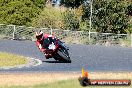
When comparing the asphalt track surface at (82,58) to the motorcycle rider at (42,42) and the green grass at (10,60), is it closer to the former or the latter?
the motorcycle rider at (42,42)

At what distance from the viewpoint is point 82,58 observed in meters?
28.2

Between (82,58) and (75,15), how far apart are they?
16.3 meters

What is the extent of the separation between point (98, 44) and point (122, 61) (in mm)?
12483

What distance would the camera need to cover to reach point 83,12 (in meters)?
44.8

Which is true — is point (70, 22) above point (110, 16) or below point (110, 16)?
below

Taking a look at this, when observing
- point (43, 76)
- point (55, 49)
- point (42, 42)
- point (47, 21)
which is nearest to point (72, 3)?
point (47, 21)

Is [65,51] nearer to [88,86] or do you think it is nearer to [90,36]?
[88,86]

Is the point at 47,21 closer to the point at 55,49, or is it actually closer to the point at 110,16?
the point at 110,16

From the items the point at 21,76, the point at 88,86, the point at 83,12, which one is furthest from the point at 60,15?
the point at 88,86

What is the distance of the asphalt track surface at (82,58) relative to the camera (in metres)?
22.4

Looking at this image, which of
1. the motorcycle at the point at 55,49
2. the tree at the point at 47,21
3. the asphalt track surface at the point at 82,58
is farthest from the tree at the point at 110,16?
the motorcycle at the point at 55,49

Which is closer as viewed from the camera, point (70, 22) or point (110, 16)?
point (110, 16)

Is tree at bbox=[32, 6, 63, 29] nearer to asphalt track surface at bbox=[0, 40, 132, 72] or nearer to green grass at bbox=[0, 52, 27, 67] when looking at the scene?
asphalt track surface at bbox=[0, 40, 132, 72]

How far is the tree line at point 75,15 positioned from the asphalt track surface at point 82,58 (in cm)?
504
